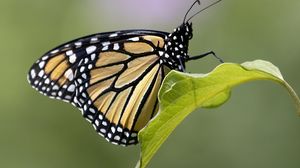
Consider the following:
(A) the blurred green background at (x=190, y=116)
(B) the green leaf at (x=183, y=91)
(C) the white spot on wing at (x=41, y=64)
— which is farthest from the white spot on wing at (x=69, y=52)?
(A) the blurred green background at (x=190, y=116)

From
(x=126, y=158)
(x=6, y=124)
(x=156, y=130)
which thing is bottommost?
(x=126, y=158)

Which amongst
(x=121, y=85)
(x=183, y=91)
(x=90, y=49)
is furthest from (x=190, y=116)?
(x=183, y=91)

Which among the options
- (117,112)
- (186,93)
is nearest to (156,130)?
(186,93)

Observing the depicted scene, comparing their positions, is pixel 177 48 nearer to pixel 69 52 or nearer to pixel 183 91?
pixel 69 52

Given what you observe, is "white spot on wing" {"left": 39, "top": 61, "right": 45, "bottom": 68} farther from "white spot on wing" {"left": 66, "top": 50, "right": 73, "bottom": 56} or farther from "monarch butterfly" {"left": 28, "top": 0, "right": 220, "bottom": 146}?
"white spot on wing" {"left": 66, "top": 50, "right": 73, "bottom": 56}

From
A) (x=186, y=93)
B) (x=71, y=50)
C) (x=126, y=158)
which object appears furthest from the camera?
(x=126, y=158)

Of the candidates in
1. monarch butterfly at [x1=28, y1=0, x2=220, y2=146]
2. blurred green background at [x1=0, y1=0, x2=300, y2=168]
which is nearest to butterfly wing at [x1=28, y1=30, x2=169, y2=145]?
monarch butterfly at [x1=28, y1=0, x2=220, y2=146]

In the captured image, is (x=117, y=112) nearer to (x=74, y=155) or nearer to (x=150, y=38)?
(x=150, y=38)

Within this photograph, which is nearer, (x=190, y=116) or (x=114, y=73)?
(x=114, y=73)
